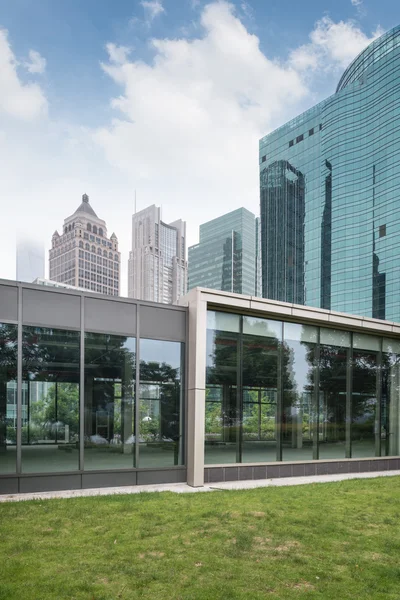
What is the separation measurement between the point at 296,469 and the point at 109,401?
639 centimetres

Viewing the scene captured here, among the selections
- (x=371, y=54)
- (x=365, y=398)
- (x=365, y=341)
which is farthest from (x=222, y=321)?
(x=371, y=54)

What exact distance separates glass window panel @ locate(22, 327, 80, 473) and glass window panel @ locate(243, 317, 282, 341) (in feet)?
16.4

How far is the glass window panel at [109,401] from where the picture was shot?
11.7 metres

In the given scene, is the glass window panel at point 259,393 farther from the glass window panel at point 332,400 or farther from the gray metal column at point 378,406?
the gray metal column at point 378,406

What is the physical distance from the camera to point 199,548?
6762 millimetres

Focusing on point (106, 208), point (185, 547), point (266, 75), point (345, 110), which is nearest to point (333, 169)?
point (345, 110)

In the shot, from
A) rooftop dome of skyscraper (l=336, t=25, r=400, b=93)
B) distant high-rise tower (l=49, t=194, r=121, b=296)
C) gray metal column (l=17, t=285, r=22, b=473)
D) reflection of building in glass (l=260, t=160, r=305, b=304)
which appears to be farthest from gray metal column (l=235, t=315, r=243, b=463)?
distant high-rise tower (l=49, t=194, r=121, b=296)

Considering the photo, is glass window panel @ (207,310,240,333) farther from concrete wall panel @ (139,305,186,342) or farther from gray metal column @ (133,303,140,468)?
gray metal column @ (133,303,140,468)

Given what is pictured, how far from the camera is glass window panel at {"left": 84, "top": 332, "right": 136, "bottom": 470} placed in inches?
459

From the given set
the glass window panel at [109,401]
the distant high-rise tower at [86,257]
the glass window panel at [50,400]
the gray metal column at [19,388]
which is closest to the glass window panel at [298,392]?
the glass window panel at [109,401]

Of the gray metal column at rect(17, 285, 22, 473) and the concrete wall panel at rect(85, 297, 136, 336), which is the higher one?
the concrete wall panel at rect(85, 297, 136, 336)

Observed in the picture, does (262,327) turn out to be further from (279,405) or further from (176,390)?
(176,390)

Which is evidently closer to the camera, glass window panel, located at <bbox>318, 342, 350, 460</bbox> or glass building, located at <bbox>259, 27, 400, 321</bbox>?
glass window panel, located at <bbox>318, 342, 350, 460</bbox>

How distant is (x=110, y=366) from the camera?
39.6ft
